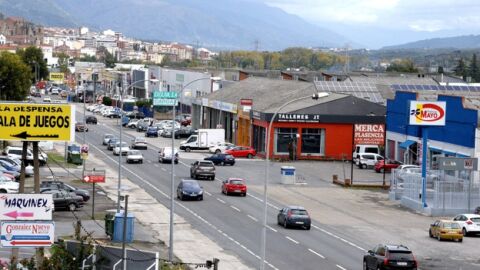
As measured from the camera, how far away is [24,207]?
2953cm

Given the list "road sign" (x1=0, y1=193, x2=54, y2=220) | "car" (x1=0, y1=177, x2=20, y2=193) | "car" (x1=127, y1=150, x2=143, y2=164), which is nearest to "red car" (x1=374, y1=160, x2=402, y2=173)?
"car" (x1=127, y1=150, x2=143, y2=164)

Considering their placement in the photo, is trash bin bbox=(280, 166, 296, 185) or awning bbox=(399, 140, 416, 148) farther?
awning bbox=(399, 140, 416, 148)

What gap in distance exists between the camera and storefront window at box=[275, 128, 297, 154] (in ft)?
313

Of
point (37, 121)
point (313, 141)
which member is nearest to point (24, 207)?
point (37, 121)

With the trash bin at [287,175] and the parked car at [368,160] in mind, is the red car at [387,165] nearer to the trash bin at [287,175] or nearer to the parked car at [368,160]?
the parked car at [368,160]

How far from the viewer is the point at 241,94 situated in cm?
11675

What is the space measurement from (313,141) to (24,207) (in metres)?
68.1

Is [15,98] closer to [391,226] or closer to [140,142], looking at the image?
[140,142]

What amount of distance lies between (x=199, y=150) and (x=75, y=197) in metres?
45.2

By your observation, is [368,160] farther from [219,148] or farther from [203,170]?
[203,170]

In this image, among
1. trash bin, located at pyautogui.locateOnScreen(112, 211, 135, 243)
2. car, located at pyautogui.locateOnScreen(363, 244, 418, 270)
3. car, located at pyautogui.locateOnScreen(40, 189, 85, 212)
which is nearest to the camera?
car, located at pyautogui.locateOnScreen(363, 244, 418, 270)

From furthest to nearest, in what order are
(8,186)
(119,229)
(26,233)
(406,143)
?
(406,143) → (8,186) → (119,229) → (26,233)

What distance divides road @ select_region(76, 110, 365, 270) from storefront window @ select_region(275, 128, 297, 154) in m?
13.3

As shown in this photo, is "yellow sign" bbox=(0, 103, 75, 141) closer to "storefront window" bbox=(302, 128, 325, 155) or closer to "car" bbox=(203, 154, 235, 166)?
"car" bbox=(203, 154, 235, 166)
